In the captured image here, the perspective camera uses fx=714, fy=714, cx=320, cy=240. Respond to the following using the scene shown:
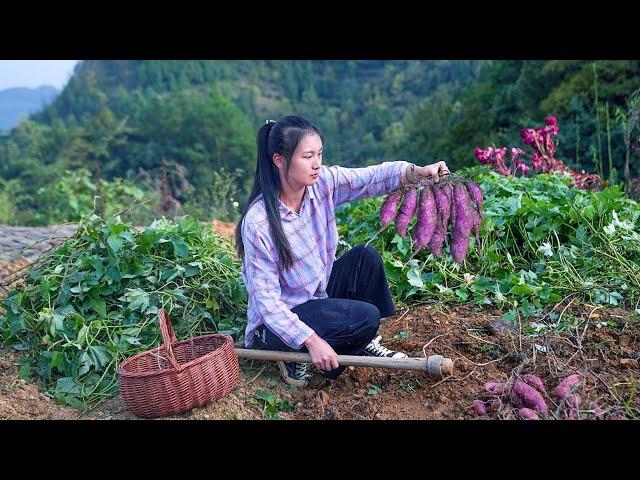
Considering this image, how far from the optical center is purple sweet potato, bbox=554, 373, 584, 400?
7.56ft

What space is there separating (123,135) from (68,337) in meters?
12.2

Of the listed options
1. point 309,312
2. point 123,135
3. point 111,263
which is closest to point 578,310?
point 309,312

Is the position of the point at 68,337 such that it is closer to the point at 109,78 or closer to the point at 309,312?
the point at 309,312

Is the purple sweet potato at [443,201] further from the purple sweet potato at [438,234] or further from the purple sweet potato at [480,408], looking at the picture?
the purple sweet potato at [480,408]

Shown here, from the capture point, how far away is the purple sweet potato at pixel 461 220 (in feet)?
8.11

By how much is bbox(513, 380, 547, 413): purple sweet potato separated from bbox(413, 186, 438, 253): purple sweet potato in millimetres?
580

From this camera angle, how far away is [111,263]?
3094 mm

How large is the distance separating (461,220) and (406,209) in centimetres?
20

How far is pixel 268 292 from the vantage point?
254cm

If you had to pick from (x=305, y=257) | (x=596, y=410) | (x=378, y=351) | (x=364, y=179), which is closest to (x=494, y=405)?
(x=596, y=410)

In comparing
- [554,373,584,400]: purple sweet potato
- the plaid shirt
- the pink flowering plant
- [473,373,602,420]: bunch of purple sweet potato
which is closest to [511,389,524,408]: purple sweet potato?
[473,373,602,420]: bunch of purple sweet potato

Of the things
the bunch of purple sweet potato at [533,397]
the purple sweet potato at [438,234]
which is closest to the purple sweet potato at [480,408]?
the bunch of purple sweet potato at [533,397]

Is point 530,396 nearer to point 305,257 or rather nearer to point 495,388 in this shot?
point 495,388

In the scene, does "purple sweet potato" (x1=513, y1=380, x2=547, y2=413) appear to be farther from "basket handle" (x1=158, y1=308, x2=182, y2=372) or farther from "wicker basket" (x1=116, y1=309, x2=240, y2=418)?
"basket handle" (x1=158, y1=308, x2=182, y2=372)
